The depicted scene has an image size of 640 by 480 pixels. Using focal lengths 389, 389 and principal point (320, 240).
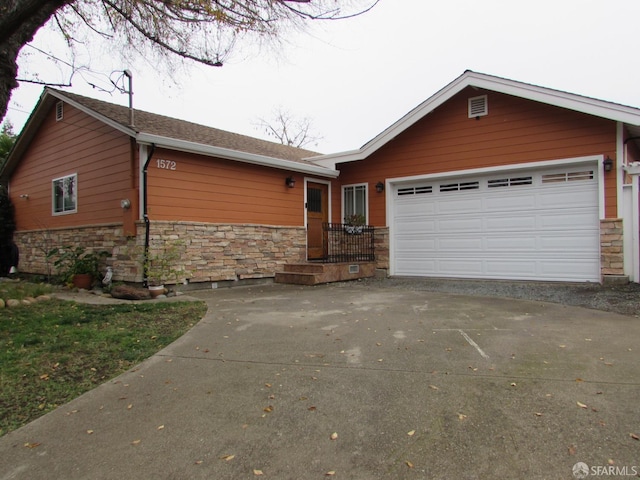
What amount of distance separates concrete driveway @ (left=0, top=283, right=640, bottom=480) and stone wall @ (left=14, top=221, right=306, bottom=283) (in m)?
3.66

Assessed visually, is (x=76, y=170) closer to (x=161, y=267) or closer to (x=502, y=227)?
(x=161, y=267)

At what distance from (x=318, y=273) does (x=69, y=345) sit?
5.58 metres

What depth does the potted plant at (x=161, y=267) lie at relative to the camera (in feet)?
23.6

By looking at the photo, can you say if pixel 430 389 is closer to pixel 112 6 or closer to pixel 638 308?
pixel 638 308

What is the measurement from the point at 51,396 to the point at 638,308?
6.90 m

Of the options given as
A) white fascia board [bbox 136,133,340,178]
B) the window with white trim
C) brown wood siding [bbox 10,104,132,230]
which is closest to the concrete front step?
the window with white trim

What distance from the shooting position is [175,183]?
7766mm

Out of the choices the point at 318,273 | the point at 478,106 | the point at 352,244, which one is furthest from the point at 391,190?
the point at 318,273

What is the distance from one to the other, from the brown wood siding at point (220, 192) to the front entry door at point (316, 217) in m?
0.41

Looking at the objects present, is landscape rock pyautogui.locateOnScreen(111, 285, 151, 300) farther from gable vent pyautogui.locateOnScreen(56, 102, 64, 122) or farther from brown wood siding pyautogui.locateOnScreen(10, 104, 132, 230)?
gable vent pyautogui.locateOnScreen(56, 102, 64, 122)

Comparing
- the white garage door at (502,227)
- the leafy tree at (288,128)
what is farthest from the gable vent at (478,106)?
the leafy tree at (288,128)

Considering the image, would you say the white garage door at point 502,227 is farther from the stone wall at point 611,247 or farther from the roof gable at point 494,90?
the roof gable at point 494,90

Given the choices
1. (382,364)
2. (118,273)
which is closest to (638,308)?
(382,364)

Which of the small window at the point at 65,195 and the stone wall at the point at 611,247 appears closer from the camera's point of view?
the stone wall at the point at 611,247
